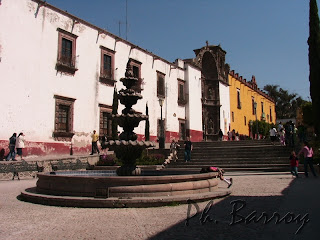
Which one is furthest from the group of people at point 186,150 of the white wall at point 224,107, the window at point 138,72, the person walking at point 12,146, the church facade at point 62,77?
the white wall at point 224,107

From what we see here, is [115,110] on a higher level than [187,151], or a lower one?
higher

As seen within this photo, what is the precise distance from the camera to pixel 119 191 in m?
6.88

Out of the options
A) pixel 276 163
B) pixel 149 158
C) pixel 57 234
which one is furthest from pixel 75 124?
pixel 57 234

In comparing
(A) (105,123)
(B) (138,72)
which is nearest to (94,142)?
(A) (105,123)

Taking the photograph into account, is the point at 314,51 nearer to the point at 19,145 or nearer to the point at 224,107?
the point at 19,145

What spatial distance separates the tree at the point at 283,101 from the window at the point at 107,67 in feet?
187

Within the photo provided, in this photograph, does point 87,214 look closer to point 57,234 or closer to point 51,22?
point 57,234

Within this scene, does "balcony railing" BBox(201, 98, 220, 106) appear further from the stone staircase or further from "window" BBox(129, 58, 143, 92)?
the stone staircase

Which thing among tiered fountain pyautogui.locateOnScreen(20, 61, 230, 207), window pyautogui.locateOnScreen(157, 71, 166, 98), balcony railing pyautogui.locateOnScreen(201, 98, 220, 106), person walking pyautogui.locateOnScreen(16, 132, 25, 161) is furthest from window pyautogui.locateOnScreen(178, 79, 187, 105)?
tiered fountain pyautogui.locateOnScreen(20, 61, 230, 207)

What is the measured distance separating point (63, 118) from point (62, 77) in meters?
2.46

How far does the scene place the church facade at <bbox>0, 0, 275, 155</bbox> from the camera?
16328mm

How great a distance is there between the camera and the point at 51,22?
18.5 m

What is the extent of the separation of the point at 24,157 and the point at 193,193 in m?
11.8

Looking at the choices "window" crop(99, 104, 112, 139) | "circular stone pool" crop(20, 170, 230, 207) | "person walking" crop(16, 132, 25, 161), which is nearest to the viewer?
"circular stone pool" crop(20, 170, 230, 207)
